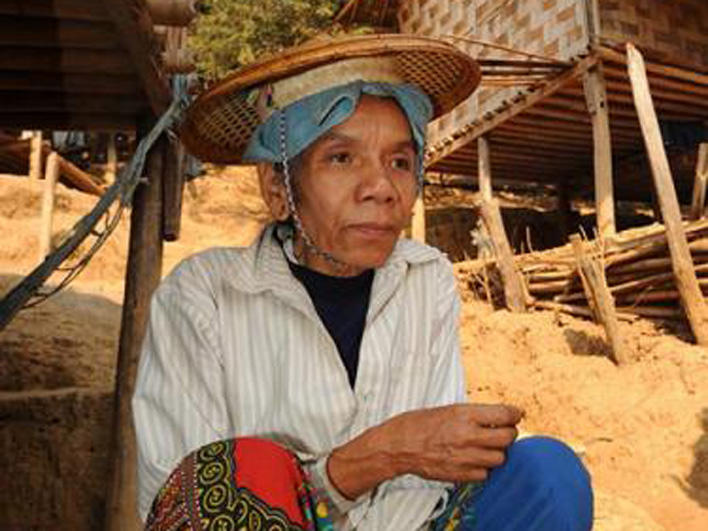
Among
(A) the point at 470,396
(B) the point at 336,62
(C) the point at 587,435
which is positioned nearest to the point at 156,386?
(B) the point at 336,62

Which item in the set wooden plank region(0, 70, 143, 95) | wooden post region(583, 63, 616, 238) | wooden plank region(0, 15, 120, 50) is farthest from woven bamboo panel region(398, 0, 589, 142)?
wooden plank region(0, 15, 120, 50)

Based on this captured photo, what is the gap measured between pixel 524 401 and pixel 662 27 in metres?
6.41

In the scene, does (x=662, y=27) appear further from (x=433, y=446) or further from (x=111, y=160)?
(x=111, y=160)

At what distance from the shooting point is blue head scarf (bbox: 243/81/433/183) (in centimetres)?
180

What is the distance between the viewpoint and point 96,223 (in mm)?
3490

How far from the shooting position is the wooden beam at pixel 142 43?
299 centimetres

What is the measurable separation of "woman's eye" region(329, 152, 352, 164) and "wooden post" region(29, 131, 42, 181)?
15147 millimetres

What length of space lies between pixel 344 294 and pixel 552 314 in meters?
6.60

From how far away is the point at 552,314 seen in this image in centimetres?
809

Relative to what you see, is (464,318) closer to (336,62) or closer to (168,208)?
(168,208)

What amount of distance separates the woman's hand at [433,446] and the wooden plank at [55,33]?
271 cm

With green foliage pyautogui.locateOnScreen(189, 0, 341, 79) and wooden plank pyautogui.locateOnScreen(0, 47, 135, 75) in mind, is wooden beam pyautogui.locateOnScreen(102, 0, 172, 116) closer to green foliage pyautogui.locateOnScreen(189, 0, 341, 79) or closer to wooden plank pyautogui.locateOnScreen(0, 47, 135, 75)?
wooden plank pyautogui.locateOnScreen(0, 47, 135, 75)

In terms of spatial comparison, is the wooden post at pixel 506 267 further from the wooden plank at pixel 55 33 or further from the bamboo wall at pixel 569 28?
the wooden plank at pixel 55 33

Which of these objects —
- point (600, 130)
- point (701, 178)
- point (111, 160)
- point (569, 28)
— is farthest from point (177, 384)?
point (111, 160)
